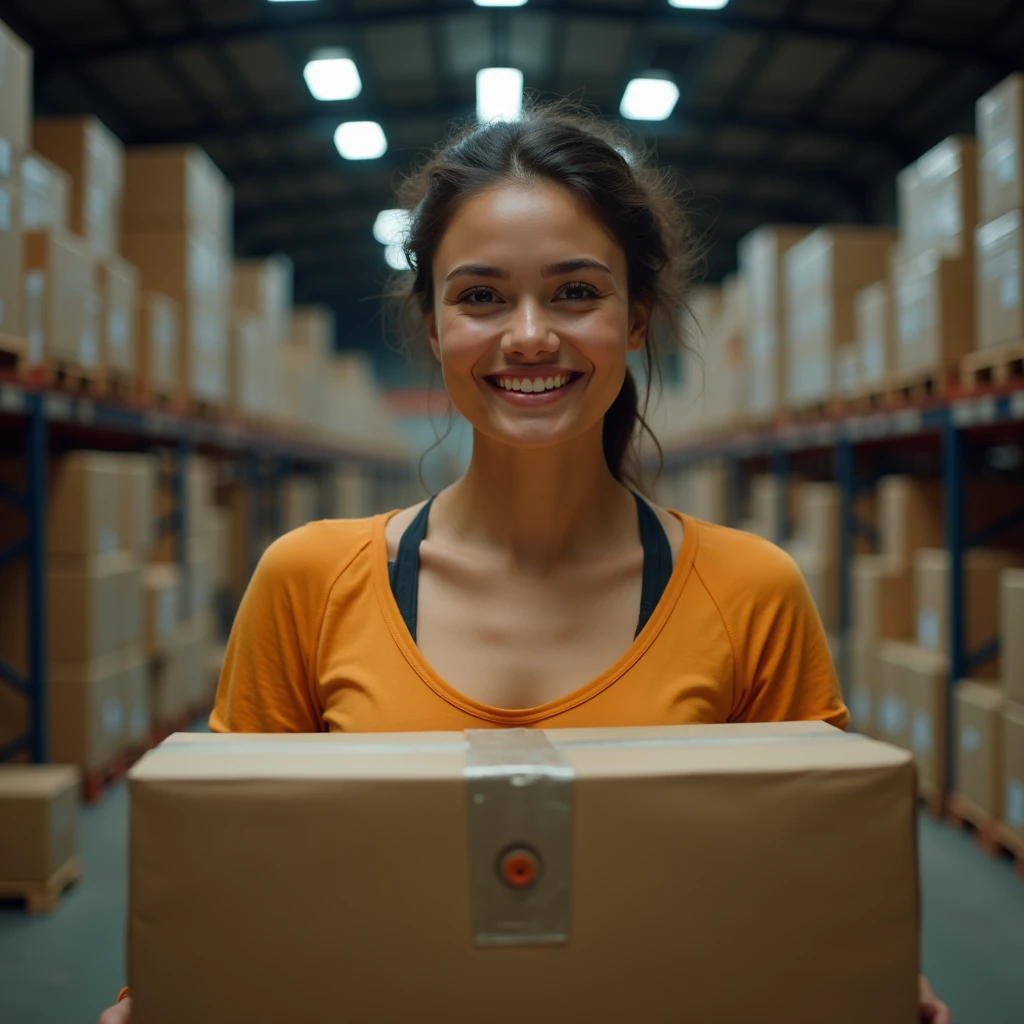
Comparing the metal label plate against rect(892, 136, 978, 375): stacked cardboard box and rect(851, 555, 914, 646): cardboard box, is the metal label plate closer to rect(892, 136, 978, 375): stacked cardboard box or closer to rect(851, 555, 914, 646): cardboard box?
rect(892, 136, 978, 375): stacked cardboard box

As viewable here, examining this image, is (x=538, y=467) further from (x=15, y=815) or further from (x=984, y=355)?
(x=984, y=355)

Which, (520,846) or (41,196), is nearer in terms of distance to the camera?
(520,846)

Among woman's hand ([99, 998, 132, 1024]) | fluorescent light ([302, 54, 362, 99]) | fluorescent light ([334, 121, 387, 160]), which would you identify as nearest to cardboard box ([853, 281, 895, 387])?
woman's hand ([99, 998, 132, 1024])

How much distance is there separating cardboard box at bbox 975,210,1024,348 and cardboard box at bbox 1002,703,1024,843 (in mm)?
1484

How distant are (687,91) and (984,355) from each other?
697 centimetres

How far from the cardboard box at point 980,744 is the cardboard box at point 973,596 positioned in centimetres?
26

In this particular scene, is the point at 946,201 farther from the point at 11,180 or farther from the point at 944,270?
the point at 11,180

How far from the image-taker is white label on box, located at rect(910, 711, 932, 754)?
4.77m

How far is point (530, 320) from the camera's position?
139 centimetres

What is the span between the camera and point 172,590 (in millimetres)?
6070

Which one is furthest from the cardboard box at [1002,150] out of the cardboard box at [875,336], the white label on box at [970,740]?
the white label on box at [970,740]

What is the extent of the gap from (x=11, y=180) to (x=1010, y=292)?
3.97 meters

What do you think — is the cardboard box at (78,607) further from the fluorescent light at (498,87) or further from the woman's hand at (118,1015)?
the fluorescent light at (498,87)

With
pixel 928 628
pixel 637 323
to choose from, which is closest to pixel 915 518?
pixel 928 628
